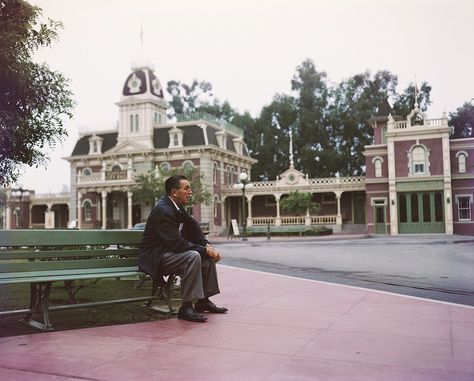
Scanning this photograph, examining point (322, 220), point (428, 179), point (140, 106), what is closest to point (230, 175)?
point (140, 106)

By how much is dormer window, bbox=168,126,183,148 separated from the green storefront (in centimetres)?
1744

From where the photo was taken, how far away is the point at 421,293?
267 inches

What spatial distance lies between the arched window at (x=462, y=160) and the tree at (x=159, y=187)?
1726 centimetres

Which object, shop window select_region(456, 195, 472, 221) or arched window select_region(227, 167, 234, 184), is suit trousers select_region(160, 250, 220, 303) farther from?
arched window select_region(227, 167, 234, 184)

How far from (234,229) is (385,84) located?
93.5ft

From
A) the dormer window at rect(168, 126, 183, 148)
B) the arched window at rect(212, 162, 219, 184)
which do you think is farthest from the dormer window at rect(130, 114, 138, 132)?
the arched window at rect(212, 162, 219, 184)

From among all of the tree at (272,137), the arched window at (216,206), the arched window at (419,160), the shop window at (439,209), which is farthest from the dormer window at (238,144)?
the shop window at (439,209)

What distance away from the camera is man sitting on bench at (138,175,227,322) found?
5035mm

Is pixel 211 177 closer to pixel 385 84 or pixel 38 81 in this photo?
pixel 385 84

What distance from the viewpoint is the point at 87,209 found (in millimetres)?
44156

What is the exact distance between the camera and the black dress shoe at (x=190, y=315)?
16.0ft

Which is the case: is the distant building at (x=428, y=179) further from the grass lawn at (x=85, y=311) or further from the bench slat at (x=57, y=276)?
the bench slat at (x=57, y=276)

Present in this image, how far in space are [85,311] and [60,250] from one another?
1.01 m

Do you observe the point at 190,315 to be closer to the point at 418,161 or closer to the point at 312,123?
the point at 418,161
